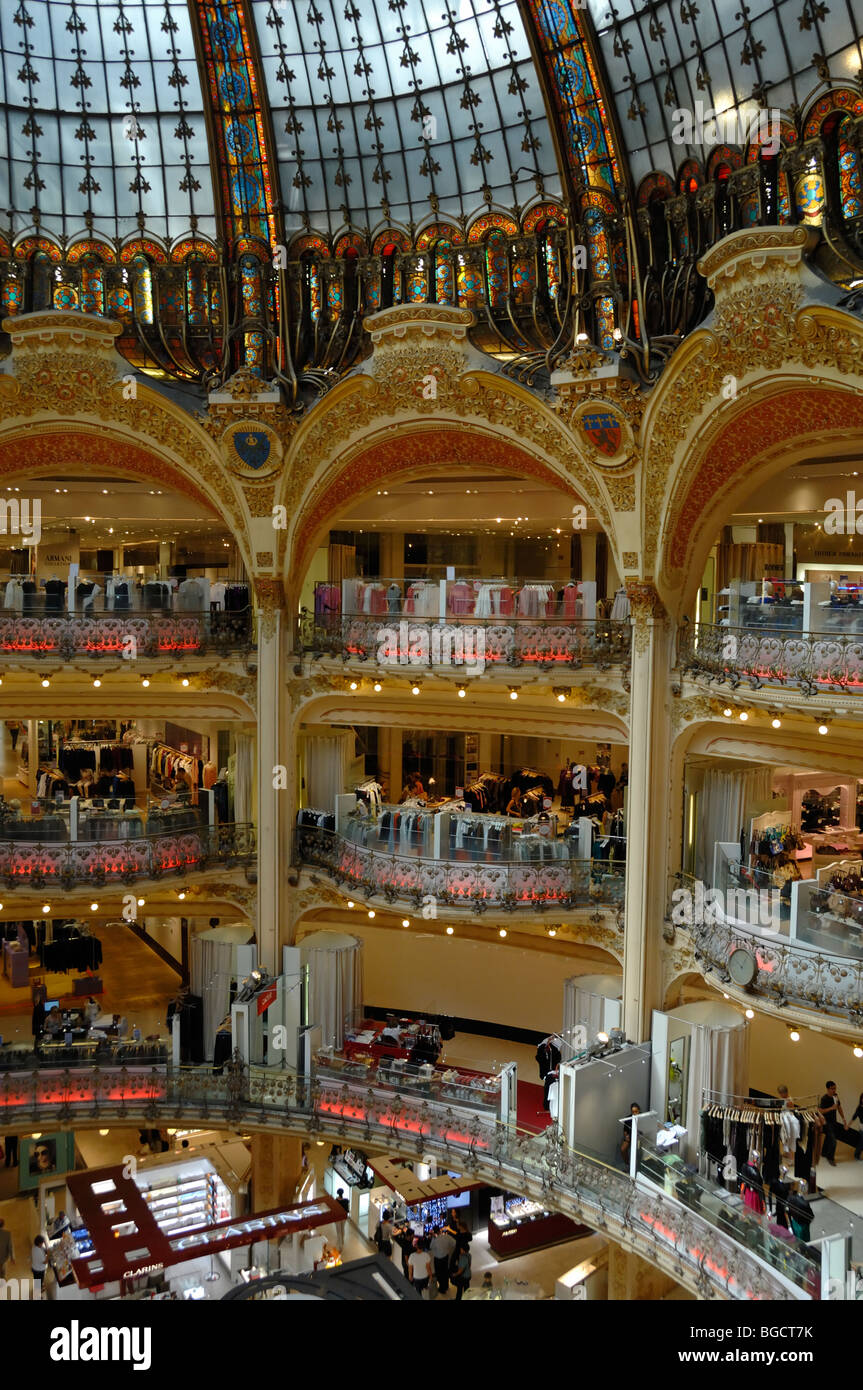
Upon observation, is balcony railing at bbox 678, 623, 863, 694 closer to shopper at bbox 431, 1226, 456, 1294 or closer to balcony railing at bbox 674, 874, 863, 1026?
balcony railing at bbox 674, 874, 863, 1026

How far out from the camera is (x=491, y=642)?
22.3 m

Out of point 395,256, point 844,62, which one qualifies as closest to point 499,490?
point 395,256

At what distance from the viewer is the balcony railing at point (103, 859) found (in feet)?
79.4

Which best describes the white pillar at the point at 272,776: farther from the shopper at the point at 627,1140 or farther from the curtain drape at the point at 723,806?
the curtain drape at the point at 723,806

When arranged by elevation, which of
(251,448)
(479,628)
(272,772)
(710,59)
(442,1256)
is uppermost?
(710,59)

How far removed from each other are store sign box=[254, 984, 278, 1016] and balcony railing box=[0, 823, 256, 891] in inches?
117

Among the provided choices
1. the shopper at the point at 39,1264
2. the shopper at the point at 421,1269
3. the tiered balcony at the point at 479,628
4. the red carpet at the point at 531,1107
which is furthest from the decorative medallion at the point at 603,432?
the shopper at the point at 39,1264

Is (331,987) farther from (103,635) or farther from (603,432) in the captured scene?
(603,432)

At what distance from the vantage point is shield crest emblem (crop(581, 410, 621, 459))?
67.3ft

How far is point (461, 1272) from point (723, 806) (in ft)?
32.1

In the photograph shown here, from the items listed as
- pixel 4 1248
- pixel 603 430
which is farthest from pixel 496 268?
pixel 4 1248

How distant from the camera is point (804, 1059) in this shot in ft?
77.0

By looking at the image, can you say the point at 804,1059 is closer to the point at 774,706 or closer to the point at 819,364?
the point at 774,706

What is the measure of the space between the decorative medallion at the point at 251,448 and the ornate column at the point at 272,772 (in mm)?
2408
